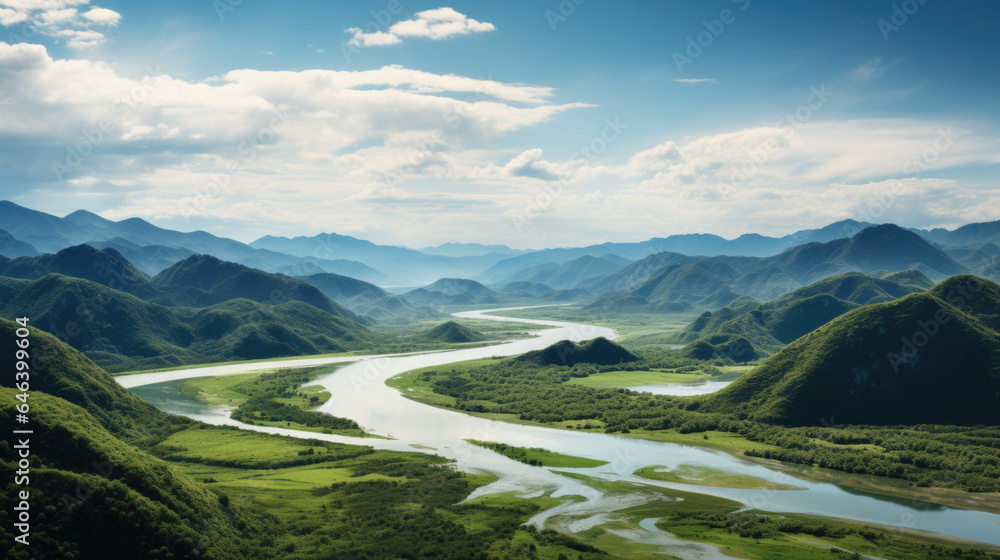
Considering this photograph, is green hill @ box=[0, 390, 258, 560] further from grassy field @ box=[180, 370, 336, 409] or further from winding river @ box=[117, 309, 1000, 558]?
grassy field @ box=[180, 370, 336, 409]

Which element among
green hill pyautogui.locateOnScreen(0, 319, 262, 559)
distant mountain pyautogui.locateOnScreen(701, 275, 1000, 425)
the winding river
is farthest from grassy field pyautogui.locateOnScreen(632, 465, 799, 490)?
green hill pyautogui.locateOnScreen(0, 319, 262, 559)

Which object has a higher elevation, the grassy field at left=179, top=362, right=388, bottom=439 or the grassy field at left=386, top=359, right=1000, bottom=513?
the grassy field at left=386, top=359, right=1000, bottom=513

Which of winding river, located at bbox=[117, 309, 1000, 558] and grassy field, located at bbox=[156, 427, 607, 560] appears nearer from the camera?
grassy field, located at bbox=[156, 427, 607, 560]

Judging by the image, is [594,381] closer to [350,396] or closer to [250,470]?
[350,396]

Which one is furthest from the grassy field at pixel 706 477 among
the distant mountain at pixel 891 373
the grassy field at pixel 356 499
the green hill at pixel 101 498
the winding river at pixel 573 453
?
the green hill at pixel 101 498

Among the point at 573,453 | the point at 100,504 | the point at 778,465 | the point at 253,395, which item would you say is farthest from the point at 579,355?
the point at 100,504

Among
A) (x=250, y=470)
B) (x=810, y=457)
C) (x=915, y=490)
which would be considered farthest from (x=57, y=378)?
(x=915, y=490)

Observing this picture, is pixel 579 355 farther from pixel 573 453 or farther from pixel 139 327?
pixel 139 327
